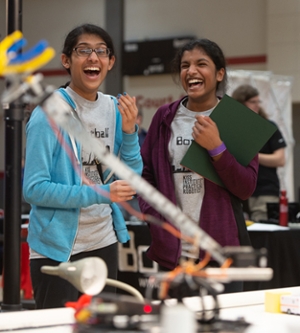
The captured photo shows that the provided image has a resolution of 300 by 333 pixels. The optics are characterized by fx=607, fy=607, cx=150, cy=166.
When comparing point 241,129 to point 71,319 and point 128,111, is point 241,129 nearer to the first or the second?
point 128,111

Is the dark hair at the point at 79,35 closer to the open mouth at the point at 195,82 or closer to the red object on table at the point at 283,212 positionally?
A: the open mouth at the point at 195,82

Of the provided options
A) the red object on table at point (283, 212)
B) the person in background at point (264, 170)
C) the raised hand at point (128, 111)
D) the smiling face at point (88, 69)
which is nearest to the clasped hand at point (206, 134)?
the raised hand at point (128, 111)

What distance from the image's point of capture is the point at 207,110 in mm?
2230

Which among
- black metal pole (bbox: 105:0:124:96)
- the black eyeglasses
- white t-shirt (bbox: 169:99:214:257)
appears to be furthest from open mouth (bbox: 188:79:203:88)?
black metal pole (bbox: 105:0:124:96)

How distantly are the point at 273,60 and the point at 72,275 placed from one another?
7.88 metres

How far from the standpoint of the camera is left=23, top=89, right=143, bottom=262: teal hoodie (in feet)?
5.91

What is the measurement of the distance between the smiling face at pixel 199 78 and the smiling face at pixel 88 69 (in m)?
0.31

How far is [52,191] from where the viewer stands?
1.79 metres

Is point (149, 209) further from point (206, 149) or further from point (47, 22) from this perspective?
point (47, 22)

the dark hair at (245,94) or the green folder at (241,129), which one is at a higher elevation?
the dark hair at (245,94)

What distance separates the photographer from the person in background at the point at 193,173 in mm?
2070

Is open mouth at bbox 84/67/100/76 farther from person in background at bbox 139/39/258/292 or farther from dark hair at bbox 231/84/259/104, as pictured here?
dark hair at bbox 231/84/259/104

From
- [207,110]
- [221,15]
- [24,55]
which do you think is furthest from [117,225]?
[221,15]

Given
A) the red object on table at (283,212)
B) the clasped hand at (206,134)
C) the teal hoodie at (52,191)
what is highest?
the clasped hand at (206,134)
